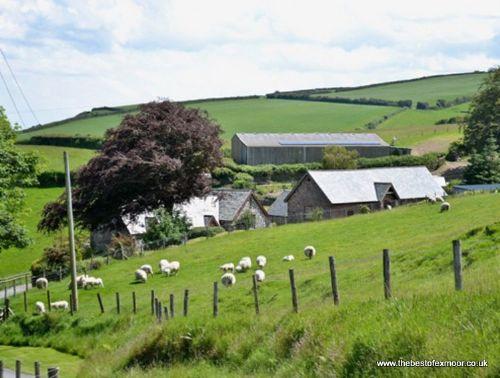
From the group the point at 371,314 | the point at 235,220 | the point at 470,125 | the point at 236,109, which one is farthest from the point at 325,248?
the point at 236,109

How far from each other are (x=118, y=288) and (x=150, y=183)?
67.0ft

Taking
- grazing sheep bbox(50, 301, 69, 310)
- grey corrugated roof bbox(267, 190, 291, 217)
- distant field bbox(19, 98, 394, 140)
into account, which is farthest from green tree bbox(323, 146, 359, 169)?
grazing sheep bbox(50, 301, 69, 310)

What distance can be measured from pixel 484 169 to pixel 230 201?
88.2ft

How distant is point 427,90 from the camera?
17725 centimetres

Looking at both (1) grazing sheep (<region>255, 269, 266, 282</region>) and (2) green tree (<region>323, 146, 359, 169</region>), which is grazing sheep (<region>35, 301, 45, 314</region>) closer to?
(1) grazing sheep (<region>255, 269, 266, 282</region>)

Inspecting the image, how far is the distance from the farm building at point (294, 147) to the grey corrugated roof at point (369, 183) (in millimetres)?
39643

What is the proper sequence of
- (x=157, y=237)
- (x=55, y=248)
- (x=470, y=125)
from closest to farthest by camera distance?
(x=55, y=248) < (x=157, y=237) < (x=470, y=125)

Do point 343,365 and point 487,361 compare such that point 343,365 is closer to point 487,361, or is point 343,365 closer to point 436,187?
point 487,361

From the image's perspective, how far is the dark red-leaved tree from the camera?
60500mm

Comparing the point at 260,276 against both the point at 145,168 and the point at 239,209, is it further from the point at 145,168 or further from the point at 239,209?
the point at 239,209

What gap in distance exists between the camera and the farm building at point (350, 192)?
65188 mm

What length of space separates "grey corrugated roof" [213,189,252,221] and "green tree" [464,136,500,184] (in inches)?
963

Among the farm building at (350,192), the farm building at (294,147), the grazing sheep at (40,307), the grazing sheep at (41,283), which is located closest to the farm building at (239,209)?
the farm building at (350,192)

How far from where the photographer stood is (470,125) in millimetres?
89625
